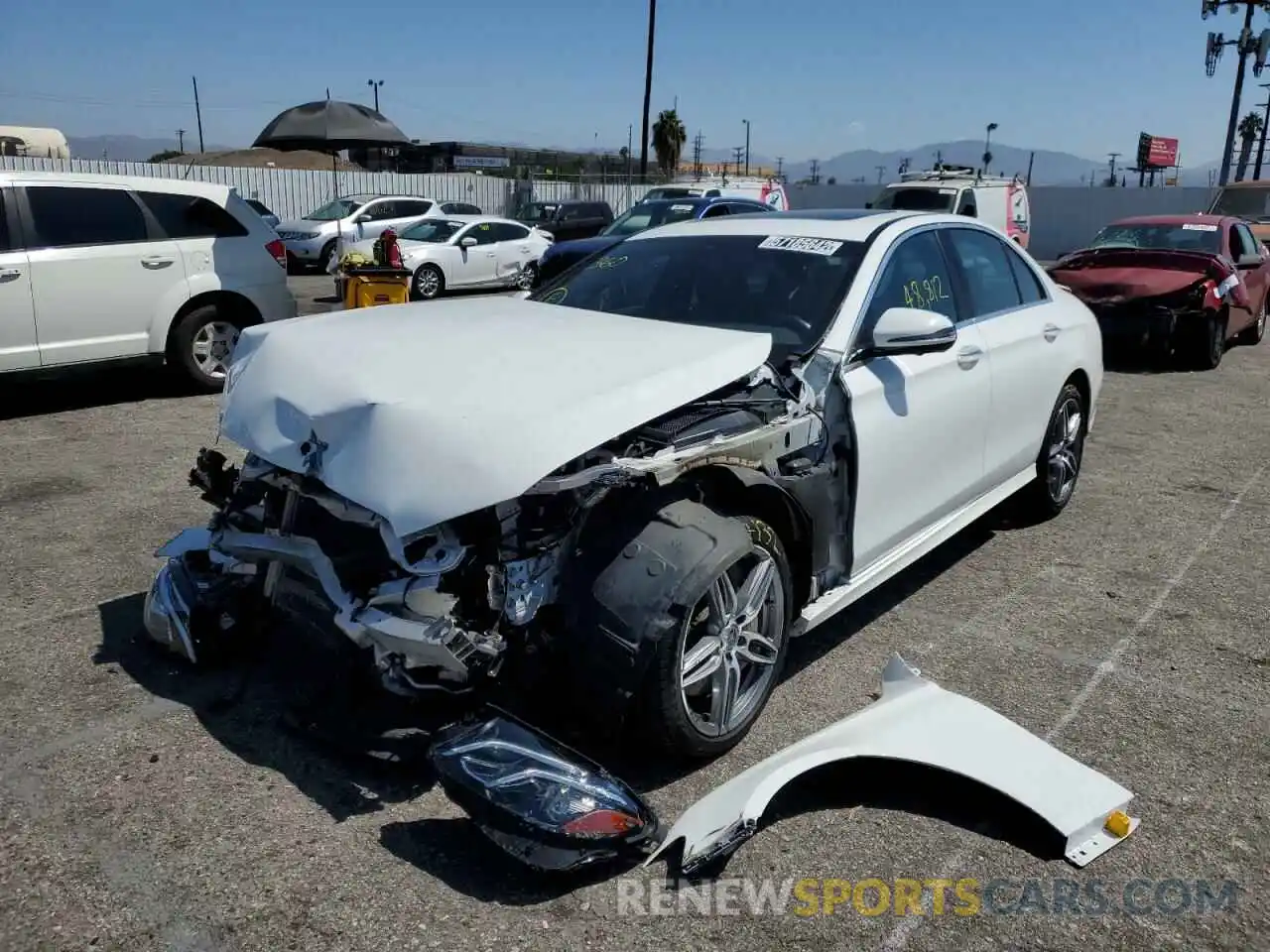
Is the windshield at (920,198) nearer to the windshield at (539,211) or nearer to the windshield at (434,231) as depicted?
the windshield at (539,211)

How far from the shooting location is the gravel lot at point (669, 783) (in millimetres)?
2584

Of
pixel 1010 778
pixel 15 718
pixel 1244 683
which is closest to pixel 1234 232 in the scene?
pixel 1244 683

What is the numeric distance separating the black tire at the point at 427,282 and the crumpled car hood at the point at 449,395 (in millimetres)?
13699

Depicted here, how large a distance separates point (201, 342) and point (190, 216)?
1023 millimetres

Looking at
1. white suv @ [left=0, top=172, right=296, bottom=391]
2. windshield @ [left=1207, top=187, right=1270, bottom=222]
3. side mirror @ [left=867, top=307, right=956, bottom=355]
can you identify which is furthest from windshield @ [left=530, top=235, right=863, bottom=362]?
windshield @ [left=1207, top=187, right=1270, bottom=222]

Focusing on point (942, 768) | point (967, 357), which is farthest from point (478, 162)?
point (942, 768)

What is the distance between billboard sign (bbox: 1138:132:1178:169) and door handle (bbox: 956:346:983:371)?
49295 millimetres

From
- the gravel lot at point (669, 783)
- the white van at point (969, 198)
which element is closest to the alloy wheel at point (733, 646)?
the gravel lot at point (669, 783)

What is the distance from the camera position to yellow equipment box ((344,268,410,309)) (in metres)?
11.5

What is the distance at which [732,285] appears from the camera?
4297 millimetres

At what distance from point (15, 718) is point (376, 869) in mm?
1589

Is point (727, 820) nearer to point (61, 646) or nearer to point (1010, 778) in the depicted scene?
point (1010, 778)

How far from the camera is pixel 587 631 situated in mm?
2965

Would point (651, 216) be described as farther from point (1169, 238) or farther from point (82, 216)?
point (82, 216)
